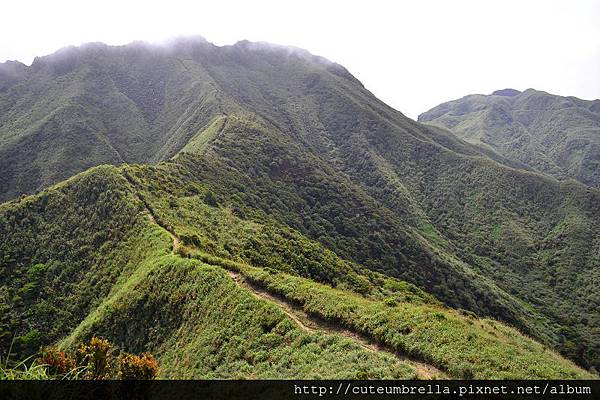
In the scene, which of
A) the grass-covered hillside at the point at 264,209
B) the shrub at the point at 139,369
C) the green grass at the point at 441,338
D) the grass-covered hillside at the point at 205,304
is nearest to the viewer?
the shrub at the point at 139,369

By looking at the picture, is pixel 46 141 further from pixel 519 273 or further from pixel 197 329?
pixel 519 273

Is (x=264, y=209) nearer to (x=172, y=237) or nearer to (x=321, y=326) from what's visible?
(x=172, y=237)

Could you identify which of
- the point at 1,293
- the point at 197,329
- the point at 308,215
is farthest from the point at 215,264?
the point at 308,215

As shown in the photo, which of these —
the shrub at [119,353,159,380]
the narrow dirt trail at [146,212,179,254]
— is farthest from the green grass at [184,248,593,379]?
the narrow dirt trail at [146,212,179,254]

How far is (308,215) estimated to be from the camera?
259 feet

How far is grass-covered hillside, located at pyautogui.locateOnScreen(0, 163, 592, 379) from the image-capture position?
15289mm

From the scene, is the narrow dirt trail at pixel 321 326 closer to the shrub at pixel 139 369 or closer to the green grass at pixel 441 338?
the green grass at pixel 441 338

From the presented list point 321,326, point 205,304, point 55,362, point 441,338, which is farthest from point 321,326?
point 55,362

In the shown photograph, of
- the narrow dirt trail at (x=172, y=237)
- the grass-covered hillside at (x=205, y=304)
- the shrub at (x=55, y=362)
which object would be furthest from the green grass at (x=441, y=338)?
the narrow dirt trail at (x=172, y=237)

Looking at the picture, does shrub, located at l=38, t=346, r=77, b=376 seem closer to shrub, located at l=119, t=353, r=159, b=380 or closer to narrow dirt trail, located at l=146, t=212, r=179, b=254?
shrub, located at l=119, t=353, r=159, b=380

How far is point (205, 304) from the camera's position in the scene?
2289cm

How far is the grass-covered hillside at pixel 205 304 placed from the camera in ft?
50.2

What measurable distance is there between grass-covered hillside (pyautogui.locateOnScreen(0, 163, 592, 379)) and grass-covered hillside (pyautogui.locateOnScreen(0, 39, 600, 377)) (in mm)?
218

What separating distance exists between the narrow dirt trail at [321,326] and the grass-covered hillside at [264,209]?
0.94 feet
